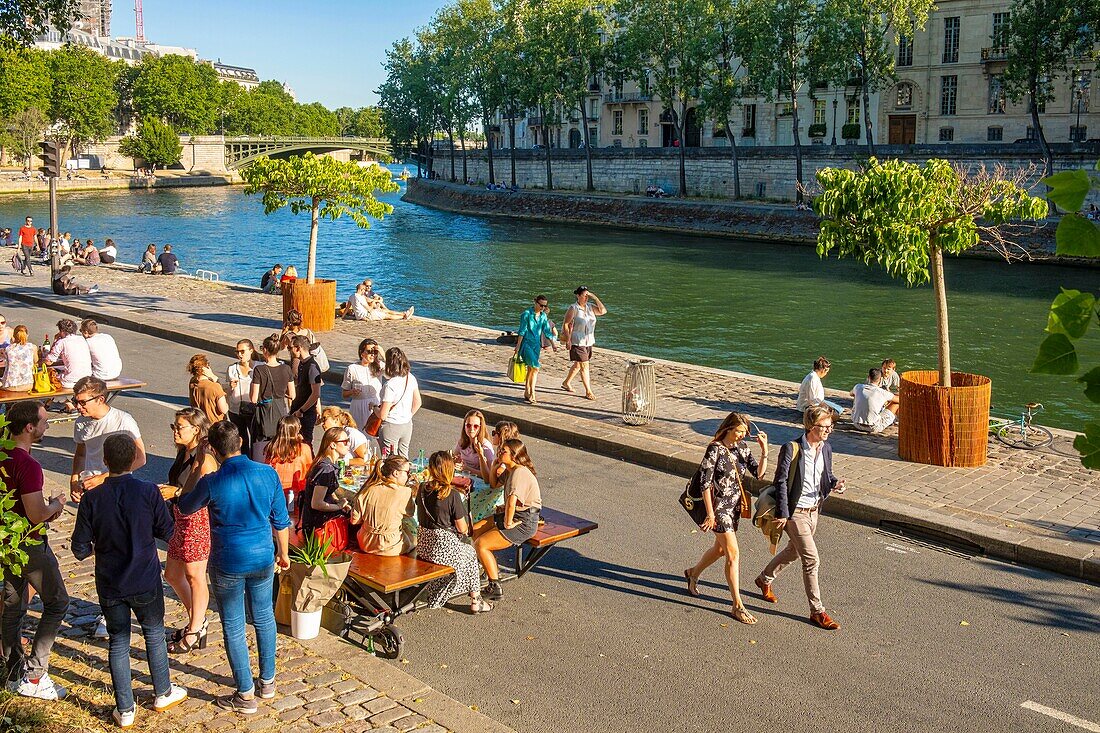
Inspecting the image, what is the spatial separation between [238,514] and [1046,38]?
164 feet

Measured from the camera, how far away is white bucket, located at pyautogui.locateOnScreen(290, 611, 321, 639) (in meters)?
7.00

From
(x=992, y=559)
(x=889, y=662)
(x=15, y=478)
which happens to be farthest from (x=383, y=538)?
(x=992, y=559)

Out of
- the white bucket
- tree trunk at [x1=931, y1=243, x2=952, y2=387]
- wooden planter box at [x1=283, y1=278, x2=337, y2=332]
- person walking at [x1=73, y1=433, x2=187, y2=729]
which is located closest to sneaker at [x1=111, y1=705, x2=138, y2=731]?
person walking at [x1=73, y1=433, x2=187, y2=729]

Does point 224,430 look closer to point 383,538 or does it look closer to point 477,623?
point 383,538

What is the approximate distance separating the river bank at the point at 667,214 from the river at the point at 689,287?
1603 millimetres

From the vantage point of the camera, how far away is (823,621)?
24.7 feet

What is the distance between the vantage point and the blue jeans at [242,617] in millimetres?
6012

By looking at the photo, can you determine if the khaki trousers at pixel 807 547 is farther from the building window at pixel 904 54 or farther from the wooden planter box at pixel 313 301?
the building window at pixel 904 54

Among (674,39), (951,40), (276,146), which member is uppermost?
(674,39)

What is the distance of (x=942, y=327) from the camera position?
12117mm

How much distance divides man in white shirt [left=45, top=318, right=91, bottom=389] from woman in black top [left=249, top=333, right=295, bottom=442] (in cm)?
327

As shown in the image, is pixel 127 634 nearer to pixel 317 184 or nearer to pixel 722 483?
pixel 722 483

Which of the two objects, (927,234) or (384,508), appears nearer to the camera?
(384,508)

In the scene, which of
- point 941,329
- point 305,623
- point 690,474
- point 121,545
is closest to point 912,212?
point 941,329
